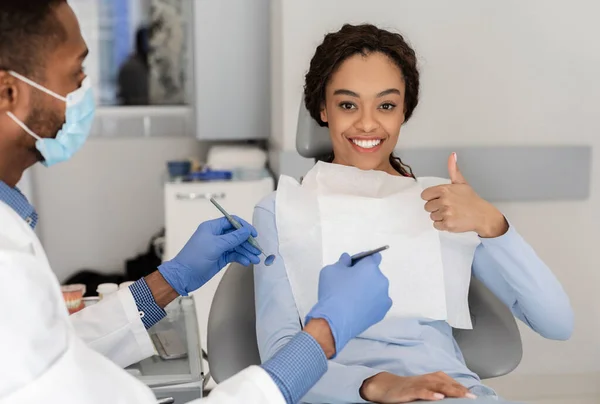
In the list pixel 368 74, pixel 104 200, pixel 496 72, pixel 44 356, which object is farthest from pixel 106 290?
pixel 104 200

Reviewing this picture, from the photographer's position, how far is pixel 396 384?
155 centimetres

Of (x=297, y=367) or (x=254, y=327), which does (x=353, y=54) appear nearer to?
(x=254, y=327)

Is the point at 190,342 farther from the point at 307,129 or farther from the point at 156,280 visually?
the point at 307,129

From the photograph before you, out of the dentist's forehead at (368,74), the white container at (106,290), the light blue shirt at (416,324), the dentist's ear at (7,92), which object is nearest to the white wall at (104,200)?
the white container at (106,290)

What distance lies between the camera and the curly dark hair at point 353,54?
76.6 inches

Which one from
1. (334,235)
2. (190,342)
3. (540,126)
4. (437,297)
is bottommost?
(190,342)

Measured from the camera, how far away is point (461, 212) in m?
1.69

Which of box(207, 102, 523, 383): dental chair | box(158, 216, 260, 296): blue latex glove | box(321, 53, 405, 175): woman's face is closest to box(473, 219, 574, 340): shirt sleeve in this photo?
box(207, 102, 523, 383): dental chair

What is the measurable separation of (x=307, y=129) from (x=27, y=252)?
3.34 ft

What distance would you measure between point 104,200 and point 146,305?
2.60 m

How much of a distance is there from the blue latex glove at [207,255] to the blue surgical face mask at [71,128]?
18.1 inches

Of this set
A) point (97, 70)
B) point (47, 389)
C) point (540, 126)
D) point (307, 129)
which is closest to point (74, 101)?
point (47, 389)

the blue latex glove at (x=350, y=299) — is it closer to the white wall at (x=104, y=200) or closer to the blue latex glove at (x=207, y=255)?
the blue latex glove at (x=207, y=255)

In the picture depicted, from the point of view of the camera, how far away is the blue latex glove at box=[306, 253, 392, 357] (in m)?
1.35
